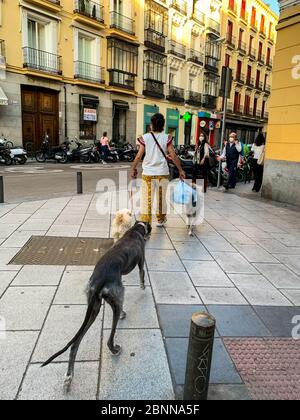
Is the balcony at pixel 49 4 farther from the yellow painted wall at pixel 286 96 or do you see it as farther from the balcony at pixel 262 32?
the balcony at pixel 262 32

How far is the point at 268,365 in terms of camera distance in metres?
2.63

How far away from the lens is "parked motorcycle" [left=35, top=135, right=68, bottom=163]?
19438 millimetres

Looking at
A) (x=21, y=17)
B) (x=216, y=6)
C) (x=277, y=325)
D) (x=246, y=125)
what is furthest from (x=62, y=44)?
(x=246, y=125)

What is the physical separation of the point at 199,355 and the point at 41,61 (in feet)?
73.3

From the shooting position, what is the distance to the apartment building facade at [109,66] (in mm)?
19953

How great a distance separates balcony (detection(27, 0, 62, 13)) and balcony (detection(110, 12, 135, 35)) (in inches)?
180

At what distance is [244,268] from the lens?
455 cm

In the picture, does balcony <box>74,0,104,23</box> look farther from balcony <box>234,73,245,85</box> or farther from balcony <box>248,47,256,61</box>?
balcony <box>248,47,256,61</box>

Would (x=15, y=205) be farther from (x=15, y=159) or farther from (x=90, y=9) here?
(x=90, y=9)

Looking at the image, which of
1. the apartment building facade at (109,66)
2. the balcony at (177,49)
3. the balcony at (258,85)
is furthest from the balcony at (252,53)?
the balcony at (177,49)

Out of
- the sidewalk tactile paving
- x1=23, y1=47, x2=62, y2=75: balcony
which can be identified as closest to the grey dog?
the sidewalk tactile paving

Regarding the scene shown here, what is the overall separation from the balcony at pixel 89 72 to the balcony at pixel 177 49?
27.6ft

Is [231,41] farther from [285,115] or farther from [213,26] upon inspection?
[285,115]
